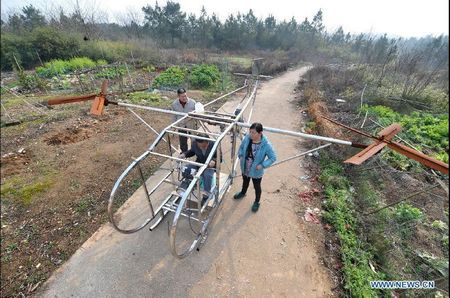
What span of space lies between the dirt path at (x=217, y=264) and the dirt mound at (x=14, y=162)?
3.62m

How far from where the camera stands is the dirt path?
3.18m

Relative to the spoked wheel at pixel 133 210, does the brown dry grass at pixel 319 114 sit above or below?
above

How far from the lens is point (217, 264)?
3488 mm

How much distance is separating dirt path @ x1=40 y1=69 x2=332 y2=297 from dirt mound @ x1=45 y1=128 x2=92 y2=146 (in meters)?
4.07

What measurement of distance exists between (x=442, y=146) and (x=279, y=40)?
99.6 ft

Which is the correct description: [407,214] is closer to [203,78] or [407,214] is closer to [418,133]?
[418,133]

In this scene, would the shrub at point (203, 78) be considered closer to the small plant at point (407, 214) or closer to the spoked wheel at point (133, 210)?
the spoked wheel at point (133, 210)

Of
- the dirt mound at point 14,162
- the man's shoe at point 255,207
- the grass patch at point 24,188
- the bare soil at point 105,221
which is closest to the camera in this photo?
the bare soil at point 105,221

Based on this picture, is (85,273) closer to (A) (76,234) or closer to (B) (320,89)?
(A) (76,234)

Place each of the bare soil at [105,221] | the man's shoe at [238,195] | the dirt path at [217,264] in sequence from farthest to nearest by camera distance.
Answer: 1. the man's shoe at [238,195]
2. the bare soil at [105,221]
3. the dirt path at [217,264]

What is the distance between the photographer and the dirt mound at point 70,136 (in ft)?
22.0

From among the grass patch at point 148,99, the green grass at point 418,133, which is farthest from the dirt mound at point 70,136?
the green grass at point 418,133

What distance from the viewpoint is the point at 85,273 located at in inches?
132

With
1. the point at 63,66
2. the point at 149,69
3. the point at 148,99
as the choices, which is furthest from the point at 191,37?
the point at 148,99
